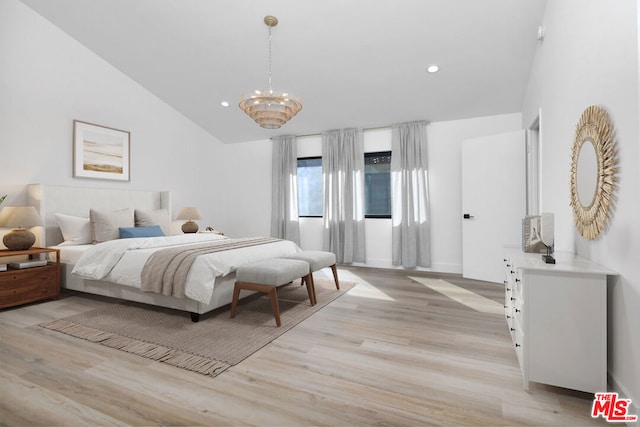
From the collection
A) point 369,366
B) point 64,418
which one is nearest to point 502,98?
point 369,366

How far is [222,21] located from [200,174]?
124 inches

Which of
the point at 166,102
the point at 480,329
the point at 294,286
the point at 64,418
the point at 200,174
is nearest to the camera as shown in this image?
the point at 64,418

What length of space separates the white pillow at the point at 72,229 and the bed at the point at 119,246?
1.1 inches

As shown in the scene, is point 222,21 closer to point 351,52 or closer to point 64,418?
point 351,52

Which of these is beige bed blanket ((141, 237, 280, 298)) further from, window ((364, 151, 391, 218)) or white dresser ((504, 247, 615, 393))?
window ((364, 151, 391, 218))

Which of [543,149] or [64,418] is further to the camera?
[543,149]

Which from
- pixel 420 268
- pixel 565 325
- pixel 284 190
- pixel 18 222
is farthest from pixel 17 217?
pixel 420 268

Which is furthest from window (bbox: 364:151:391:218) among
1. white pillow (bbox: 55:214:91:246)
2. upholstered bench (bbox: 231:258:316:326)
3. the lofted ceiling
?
white pillow (bbox: 55:214:91:246)

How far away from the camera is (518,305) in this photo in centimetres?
195

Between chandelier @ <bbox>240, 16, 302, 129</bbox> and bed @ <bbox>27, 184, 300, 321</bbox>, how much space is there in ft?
4.41

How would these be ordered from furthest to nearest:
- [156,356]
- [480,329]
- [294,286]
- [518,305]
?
[294,286] < [480,329] < [156,356] < [518,305]

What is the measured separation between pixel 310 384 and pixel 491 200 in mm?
3502

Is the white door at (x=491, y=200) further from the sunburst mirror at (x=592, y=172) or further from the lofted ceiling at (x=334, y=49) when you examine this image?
the sunburst mirror at (x=592, y=172)

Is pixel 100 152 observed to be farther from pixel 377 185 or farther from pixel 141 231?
pixel 377 185
